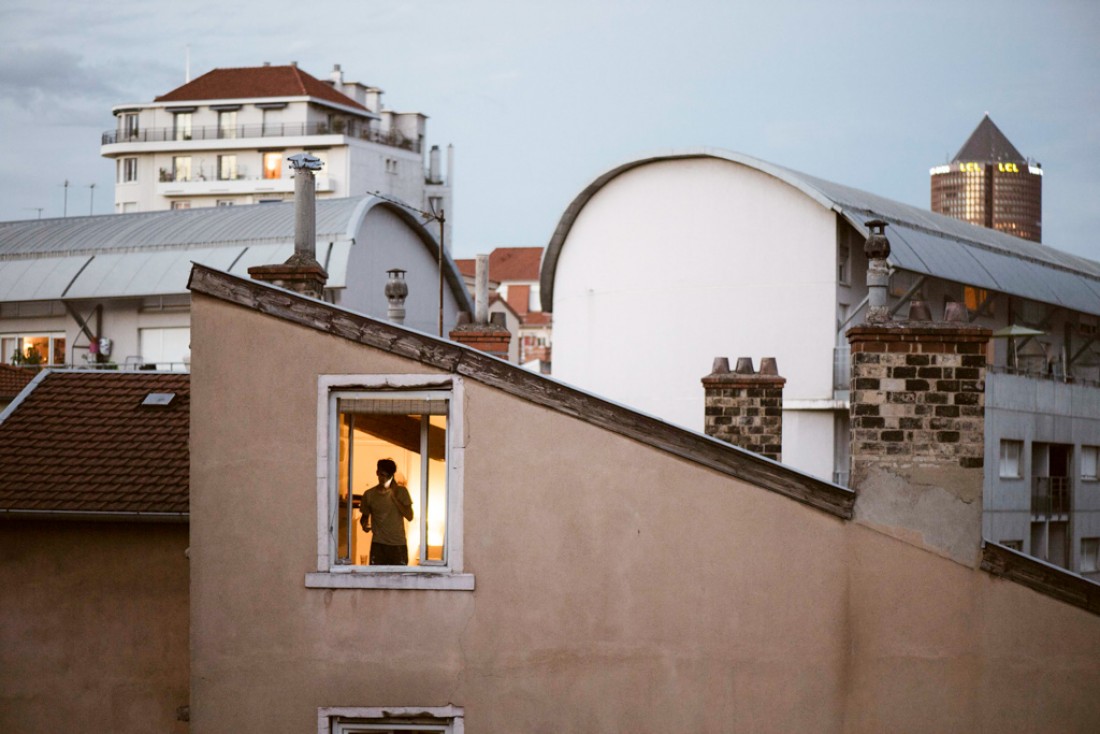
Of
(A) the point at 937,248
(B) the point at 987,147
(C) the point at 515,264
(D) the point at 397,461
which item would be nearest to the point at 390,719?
(D) the point at 397,461

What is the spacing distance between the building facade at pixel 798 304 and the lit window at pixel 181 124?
198 feet

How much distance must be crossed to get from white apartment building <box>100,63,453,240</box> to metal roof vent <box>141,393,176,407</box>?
3199 inches

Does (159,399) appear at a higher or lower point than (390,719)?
higher

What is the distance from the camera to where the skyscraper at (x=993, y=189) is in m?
120

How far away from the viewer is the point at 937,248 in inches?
1610

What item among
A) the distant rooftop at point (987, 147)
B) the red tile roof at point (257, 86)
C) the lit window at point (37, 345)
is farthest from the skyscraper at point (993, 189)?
the lit window at point (37, 345)

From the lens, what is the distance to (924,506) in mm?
10328

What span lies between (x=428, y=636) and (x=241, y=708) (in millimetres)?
1619

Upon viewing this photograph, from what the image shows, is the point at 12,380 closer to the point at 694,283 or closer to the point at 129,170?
the point at 694,283

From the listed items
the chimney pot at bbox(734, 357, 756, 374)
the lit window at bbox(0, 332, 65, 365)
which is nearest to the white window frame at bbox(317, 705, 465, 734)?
the chimney pot at bbox(734, 357, 756, 374)

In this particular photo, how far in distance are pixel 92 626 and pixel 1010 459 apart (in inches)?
1287

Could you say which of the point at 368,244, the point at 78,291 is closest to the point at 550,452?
the point at 368,244

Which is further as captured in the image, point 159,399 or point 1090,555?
point 1090,555

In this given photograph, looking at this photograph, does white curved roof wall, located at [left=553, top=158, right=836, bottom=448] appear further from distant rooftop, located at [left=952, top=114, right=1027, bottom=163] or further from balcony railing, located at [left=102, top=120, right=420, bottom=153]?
distant rooftop, located at [left=952, top=114, right=1027, bottom=163]
